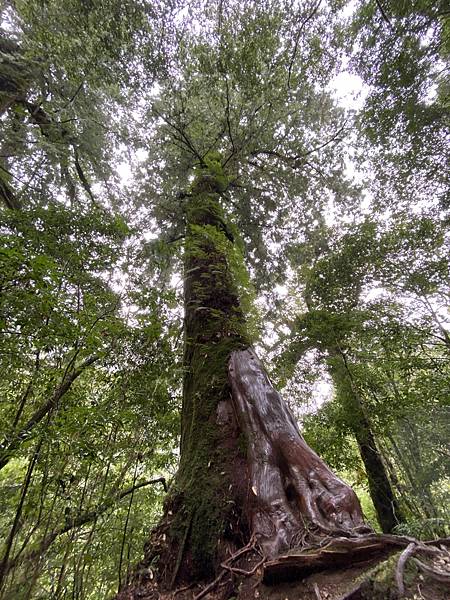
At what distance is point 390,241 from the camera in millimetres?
6016

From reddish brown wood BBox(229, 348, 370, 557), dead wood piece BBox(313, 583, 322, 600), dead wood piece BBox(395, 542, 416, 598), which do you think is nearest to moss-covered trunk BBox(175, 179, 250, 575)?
reddish brown wood BBox(229, 348, 370, 557)

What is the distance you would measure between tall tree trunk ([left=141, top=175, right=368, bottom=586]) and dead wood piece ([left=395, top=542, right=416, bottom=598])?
314 mm

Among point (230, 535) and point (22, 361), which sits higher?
point (22, 361)

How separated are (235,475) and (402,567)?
1135 millimetres

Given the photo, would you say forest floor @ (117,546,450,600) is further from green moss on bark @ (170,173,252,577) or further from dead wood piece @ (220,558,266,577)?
green moss on bark @ (170,173,252,577)

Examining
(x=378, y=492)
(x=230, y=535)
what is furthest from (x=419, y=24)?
(x=378, y=492)

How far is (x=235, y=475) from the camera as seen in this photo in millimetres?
1933

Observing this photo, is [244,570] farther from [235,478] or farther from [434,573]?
[434,573]

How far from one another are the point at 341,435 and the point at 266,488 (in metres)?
4.60

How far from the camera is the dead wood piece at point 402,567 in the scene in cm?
91

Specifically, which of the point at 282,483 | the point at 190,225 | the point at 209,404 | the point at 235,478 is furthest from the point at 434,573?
the point at 190,225

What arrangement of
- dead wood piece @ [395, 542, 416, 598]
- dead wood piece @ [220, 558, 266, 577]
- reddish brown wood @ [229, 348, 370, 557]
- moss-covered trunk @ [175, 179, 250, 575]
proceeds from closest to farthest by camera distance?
dead wood piece @ [395, 542, 416, 598]
dead wood piece @ [220, 558, 266, 577]
reddish brown wood @ [229, 348, 370, 557]
moss-covered trunk @ [175, 179, 250, 575]

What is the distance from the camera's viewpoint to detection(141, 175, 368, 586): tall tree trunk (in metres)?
1.55

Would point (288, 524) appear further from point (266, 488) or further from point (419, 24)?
point (419, 24)
